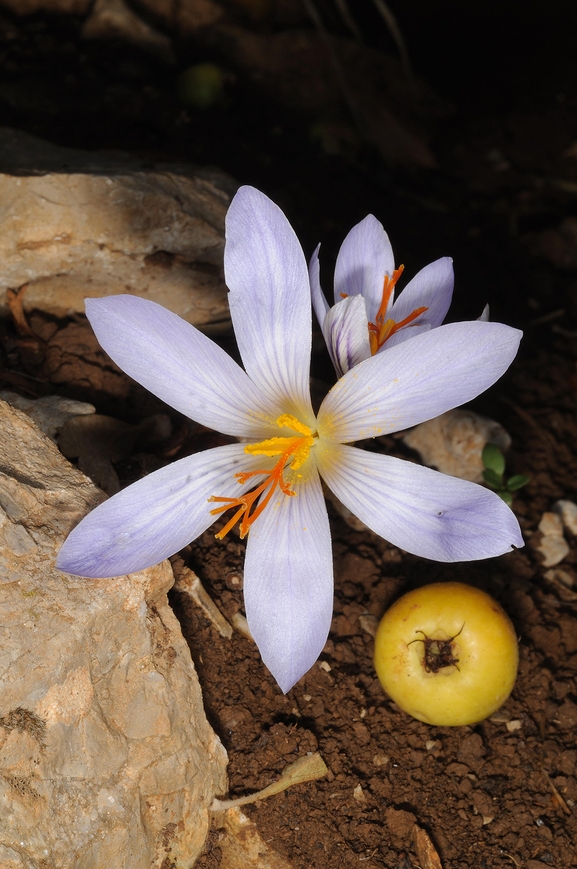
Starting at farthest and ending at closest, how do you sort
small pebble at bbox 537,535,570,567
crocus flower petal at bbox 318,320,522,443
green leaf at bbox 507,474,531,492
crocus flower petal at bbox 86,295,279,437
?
small pebble at bbox 537,535,570,567 → green leaf at bbox 507,474,531,492 → crocus flower petal at bbox 86,295,279,437 → crocus flower petal at bbox 318,320,522,443

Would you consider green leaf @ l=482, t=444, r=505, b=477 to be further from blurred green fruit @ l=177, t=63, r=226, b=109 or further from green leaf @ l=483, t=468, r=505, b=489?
blurred green fruit @ l=177, t=63, r=226, b=109

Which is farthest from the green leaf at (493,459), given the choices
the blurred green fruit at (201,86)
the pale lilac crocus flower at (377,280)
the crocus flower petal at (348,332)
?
the blurred green fruit at (201,86)

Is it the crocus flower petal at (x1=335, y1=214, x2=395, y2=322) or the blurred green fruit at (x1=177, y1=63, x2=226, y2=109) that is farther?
the blurred green fruit at (x1=177, y1=63, x2=226, y2=109)

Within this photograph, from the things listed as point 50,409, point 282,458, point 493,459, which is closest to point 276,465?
point 282,458

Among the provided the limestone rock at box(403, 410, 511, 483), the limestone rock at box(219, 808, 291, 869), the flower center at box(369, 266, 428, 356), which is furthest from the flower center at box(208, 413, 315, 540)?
the limestone rock at box(403, 410, 511, 483)

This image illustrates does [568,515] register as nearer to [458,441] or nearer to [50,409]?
[458,441]

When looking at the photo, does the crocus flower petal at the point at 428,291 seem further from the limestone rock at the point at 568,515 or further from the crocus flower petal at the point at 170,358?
the limestone rock at the point at 568,515
